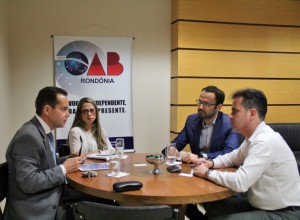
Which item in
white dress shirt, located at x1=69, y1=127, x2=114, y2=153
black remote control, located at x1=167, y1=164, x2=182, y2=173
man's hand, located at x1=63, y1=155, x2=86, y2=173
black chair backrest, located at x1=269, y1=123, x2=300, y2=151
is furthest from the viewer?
black chair backrest, located at x1=269, y1=123, x2=300, y2=151

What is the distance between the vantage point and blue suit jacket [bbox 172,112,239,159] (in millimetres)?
2904

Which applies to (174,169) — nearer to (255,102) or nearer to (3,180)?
(255,102)

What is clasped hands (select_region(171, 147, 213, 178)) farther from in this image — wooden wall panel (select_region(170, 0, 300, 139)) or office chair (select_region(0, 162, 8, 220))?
wooden wall panel (select_region(170, 0, 300, 139))

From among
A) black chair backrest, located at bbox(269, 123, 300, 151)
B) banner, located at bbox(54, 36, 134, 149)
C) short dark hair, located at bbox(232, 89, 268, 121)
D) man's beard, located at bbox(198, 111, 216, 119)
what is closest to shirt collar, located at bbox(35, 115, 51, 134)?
short dark hair, located at bbox(232, 89, 268, 121)

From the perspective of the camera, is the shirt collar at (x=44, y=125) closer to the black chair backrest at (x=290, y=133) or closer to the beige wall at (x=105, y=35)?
the beige wall at (x=105, y=35)

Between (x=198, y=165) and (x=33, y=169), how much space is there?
3.64 ft

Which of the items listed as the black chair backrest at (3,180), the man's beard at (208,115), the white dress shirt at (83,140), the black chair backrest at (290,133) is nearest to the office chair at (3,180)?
the black chair backrest at (3,180)

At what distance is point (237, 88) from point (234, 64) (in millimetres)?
373

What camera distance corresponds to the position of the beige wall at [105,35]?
4.26 metres

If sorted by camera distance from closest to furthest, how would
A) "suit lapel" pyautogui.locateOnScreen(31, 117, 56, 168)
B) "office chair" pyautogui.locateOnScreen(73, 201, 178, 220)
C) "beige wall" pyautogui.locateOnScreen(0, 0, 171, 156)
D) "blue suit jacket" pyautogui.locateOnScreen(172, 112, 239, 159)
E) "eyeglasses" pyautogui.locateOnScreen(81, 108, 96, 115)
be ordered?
"office chair" pyautogui.locateOnScreen(73, 201, 178, 220)
"suit lapel" pyautogui.locateOnScreen(31, 117, 56, 168)
"blue suit jacket" pyautogui.locateOnScreen(172, 112, 239, 159)
"eyeglasses" pyautogui.locateOnScreen(81, 108, 96, 115)
"beige wall" pyautogui.locateOnScreen(0, 0, 171, 156)

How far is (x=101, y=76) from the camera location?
4496mm

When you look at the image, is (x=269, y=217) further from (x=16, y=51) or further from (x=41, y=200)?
(x=16, y=51)

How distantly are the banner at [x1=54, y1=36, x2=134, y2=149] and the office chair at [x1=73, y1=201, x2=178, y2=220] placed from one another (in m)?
2.97

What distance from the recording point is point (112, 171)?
2191 millimetres
